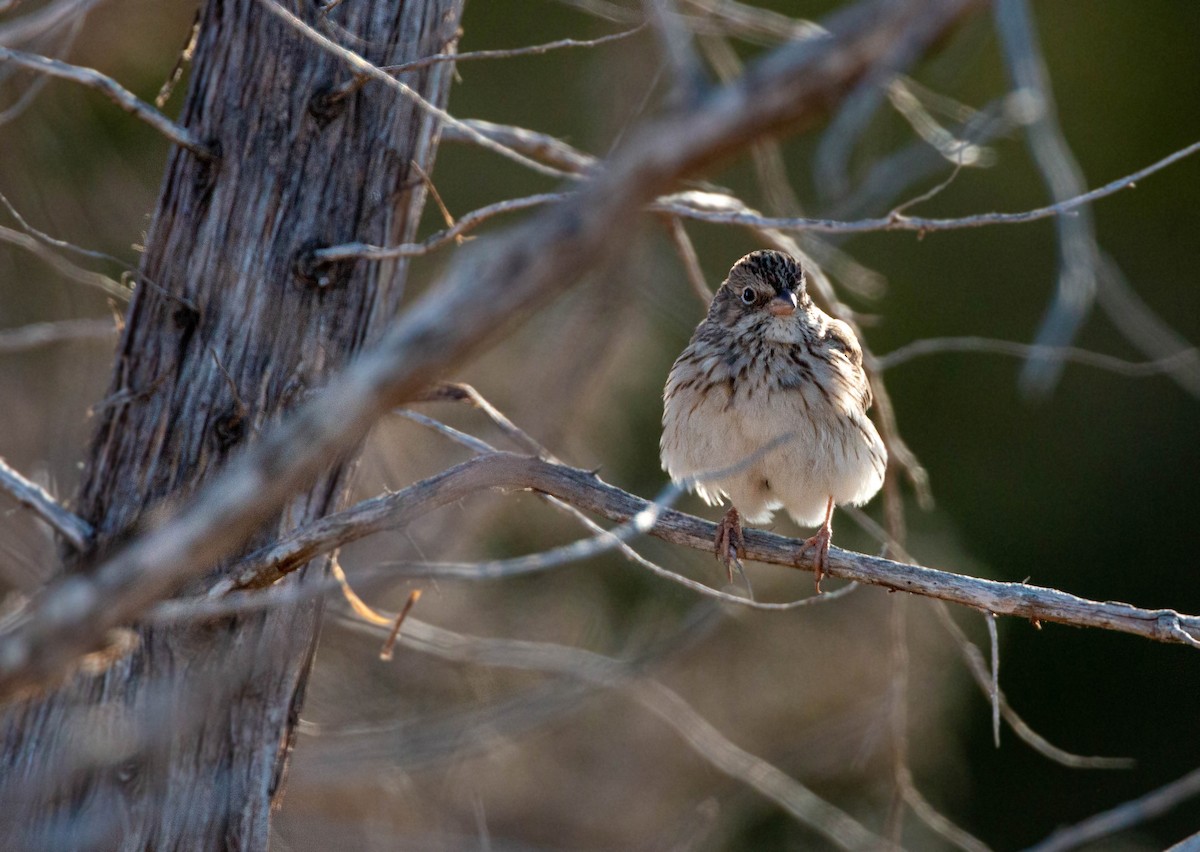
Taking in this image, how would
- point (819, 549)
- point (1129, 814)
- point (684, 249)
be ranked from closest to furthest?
point (1129, 814) → point (819, 549) → point (684, 249)

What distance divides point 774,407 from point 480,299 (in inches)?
104

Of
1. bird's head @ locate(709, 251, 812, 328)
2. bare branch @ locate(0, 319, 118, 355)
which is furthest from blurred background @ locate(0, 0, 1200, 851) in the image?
bird's head @ locate(709, 251, 812, 328)

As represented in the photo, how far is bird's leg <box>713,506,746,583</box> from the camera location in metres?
3.05

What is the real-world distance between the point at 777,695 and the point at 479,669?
2.06m

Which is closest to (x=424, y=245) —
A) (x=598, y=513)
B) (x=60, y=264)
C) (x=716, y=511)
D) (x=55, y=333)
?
(x=598, y=513)

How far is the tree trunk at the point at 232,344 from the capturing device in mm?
2787

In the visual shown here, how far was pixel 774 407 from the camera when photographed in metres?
3.77

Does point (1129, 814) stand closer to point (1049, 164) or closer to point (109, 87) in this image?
point (1049, 164)

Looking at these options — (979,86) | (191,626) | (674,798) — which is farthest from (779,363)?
(979,86)

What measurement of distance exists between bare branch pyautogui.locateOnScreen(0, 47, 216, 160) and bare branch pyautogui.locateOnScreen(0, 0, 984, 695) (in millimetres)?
1560

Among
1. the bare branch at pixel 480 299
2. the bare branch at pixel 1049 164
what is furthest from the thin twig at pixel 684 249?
the bare branch at pixel 480 299

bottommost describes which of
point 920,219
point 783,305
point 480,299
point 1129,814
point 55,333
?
point 480,299

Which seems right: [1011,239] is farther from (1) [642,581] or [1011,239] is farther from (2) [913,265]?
(1) [642,581]

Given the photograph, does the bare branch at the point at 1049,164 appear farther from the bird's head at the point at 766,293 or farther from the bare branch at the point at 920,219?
the bird's head at the point at 766,293
